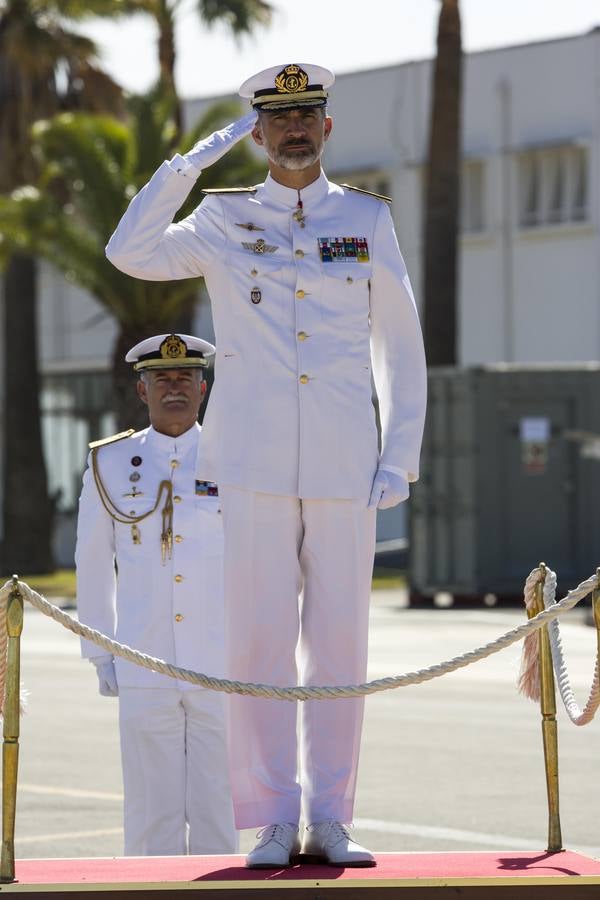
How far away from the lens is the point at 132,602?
7.57 metres

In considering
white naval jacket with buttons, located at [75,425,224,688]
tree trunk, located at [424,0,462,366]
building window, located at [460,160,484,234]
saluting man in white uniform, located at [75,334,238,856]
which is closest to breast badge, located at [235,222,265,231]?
saluting man in white uniform, located at [75,334,238,856]

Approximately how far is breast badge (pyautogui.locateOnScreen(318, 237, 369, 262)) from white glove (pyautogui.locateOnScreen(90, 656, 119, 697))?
2.14m

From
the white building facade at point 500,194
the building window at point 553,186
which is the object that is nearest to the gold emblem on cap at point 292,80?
the white building facade at point 500,194

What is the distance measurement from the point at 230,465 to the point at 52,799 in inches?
223

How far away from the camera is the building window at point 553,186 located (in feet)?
130

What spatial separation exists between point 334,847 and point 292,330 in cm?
144

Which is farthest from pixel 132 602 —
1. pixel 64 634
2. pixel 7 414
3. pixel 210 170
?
pixel 7 414

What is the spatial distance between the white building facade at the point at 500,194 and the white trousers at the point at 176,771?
31.3 metres

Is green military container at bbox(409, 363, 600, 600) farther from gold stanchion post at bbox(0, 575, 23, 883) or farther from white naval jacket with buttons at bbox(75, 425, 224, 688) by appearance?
gold stanchion post at bbox(0, 575, 23, 883)

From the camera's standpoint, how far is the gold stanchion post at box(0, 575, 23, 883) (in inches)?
207

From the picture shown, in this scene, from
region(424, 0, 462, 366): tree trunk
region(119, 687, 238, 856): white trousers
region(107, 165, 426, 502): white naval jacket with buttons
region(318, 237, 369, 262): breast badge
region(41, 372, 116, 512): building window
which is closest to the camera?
region(107, 165, 426, 502): white naval jacket with buttons

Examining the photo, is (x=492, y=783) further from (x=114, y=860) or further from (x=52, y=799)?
(x=114, y=860)

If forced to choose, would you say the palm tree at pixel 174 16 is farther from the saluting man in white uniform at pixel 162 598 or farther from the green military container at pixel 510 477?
the saluting man in white uniform at pixel 162 598

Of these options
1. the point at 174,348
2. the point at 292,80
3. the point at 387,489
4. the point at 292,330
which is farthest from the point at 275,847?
the point at 174,348
